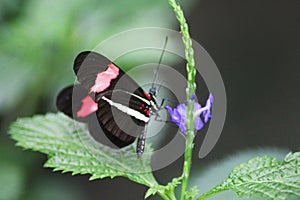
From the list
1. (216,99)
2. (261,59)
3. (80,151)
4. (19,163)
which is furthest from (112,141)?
(261,59)

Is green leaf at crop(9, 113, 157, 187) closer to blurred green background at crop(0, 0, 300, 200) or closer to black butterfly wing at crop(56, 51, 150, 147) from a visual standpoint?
black butterfly wing at crop(56, 51, 150, 147)

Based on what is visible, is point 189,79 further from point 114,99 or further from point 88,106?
point 88,106

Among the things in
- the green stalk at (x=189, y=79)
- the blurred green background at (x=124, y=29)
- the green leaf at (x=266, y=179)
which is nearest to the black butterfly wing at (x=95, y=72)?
the green stalk at (x=189, y=79)

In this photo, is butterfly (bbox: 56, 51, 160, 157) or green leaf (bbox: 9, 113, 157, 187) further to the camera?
green leaf (bbox: 9, 113, 157, 187)

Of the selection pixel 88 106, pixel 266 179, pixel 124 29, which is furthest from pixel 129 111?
pixel 124 29

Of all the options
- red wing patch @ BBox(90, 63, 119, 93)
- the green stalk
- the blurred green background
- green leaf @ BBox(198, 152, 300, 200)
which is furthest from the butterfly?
the blurred green background

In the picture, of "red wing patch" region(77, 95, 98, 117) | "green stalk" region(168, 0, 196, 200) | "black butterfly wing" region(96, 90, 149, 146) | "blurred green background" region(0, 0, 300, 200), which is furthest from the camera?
"blurred green background" region(0, 0, 300, 200)

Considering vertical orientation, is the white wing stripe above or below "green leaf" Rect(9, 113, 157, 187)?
above
